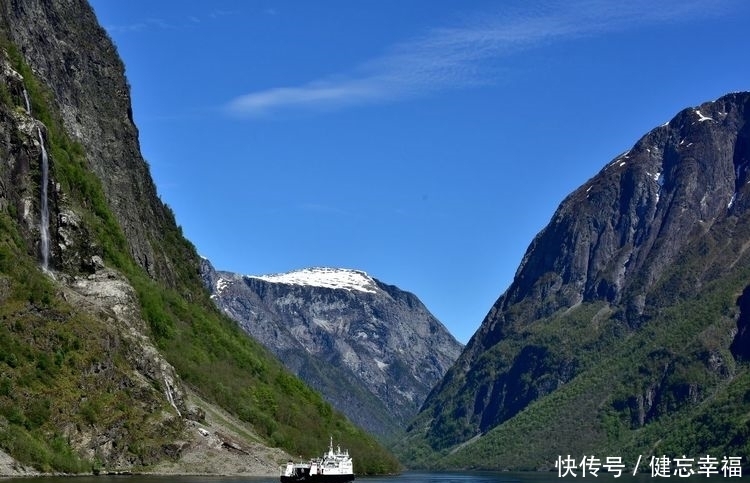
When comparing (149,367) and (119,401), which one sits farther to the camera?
(149,367)

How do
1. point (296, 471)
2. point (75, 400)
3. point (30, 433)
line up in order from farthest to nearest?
point (296, 471) → point (75, 400) → point (30, 433)

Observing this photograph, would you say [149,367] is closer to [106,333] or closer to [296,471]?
[106,333]

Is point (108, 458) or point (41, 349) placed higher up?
point (41, 349)

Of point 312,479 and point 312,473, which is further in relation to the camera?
point 312,473

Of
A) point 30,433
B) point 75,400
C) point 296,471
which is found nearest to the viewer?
point 30,433

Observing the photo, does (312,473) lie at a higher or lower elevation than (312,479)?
higher

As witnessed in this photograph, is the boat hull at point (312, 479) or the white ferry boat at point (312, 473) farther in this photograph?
the white ferry boat at point (312, 473)

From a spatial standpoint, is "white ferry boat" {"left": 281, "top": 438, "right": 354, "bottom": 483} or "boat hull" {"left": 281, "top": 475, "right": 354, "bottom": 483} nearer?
"boat hull" {"left": 281, "top": 475, "right": 354, "bottom": 483}

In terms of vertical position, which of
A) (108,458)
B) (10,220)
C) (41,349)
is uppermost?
(10,220)

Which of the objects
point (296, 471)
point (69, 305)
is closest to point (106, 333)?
point (69, 305)
